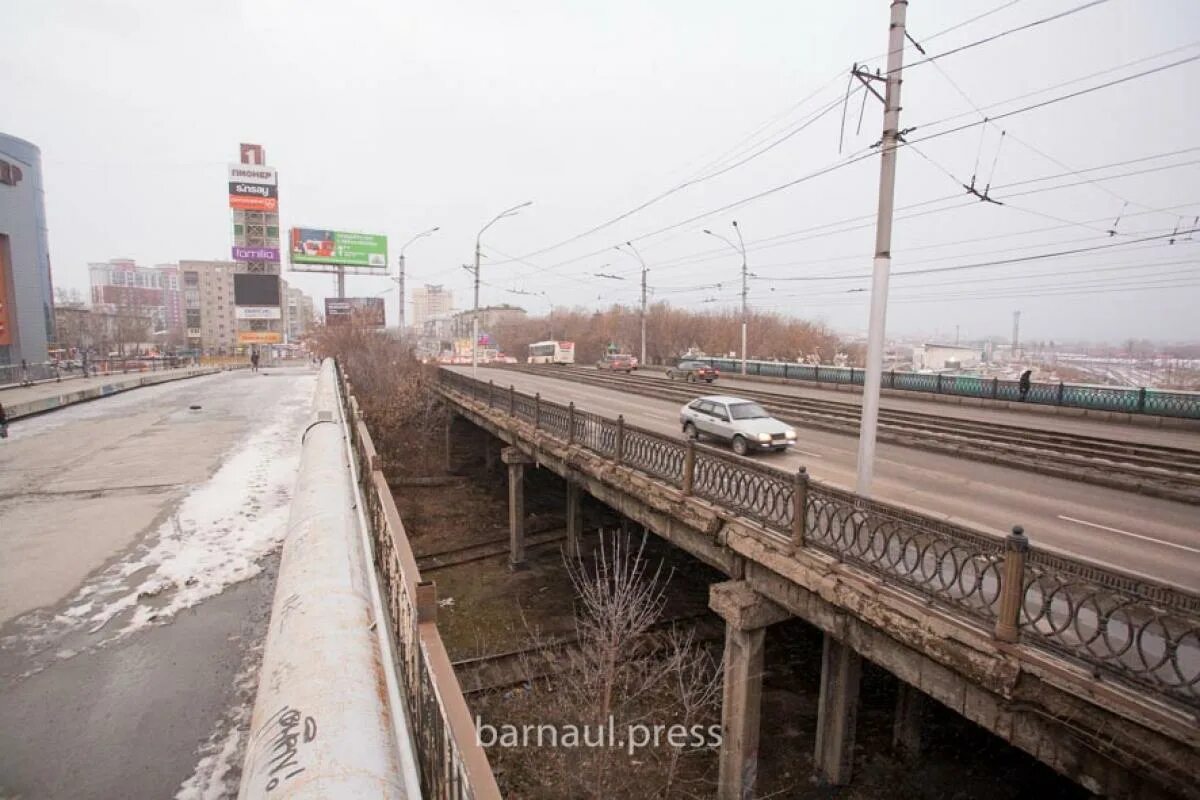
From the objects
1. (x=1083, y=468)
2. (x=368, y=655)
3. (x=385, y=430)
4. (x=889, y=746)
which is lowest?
(x=889, y=746)

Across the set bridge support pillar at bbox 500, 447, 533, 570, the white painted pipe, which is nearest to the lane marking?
the white painted pipe

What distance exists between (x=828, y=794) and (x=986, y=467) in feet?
25.8

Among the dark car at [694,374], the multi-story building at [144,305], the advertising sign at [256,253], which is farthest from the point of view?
the multi-story building at [144,305]

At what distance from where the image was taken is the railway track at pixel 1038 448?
1160cm

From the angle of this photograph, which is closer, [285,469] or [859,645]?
[859,645]

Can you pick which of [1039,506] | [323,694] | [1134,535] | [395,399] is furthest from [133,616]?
[395,399]

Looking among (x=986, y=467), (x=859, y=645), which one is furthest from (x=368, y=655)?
(x=986, y=467)

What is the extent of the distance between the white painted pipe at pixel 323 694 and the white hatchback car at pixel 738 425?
475 inches

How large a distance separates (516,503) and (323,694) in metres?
18.2

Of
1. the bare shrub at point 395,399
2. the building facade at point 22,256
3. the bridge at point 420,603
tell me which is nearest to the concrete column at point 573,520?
the bridge at point 420,603

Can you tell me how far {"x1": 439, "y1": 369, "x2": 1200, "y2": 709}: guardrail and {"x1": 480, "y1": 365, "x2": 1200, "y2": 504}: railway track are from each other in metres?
7.05

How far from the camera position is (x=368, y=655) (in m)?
2.65

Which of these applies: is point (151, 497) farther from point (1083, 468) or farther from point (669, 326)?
point (669, 326)

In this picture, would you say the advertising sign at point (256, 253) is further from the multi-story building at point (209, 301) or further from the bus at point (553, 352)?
the multi-story building at point (209, 301)
